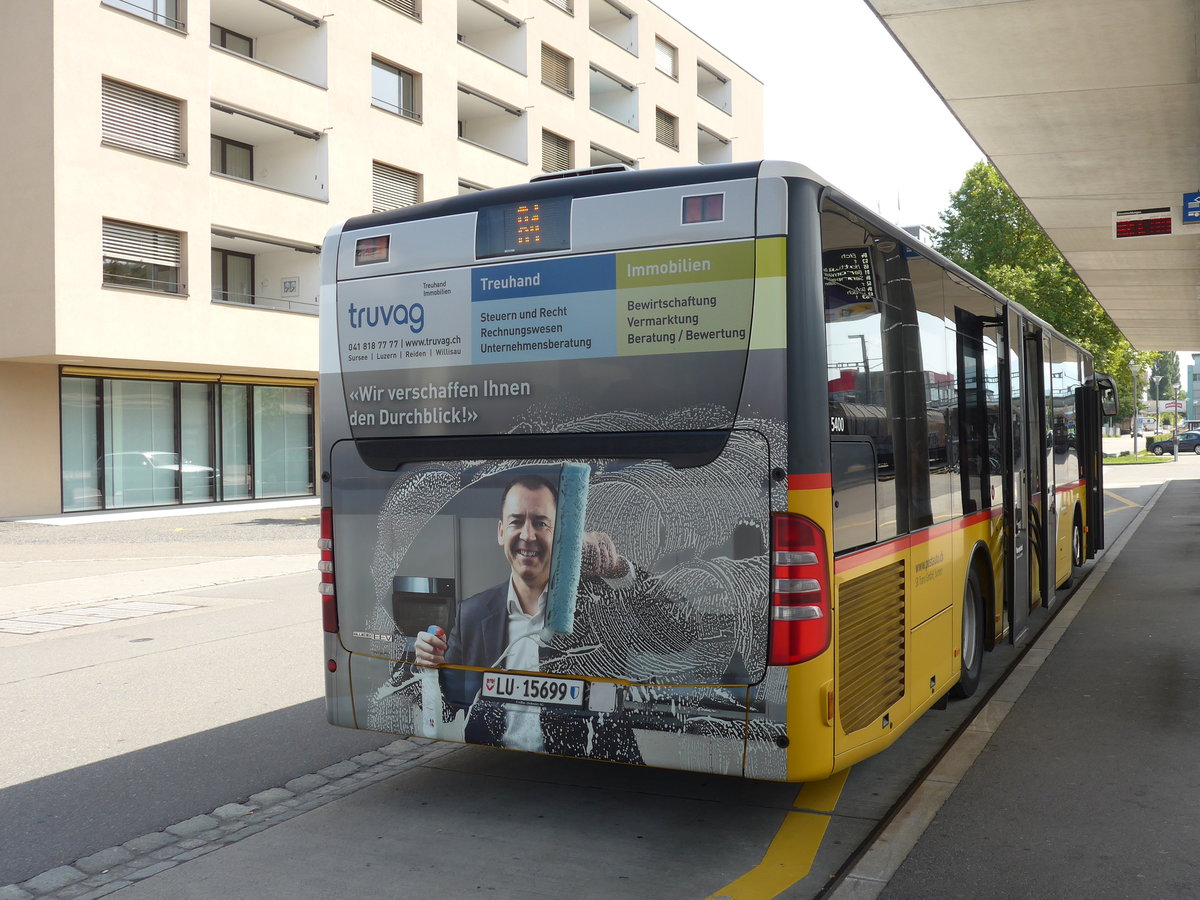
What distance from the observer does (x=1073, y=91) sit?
12.4 m

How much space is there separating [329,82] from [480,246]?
2643cm

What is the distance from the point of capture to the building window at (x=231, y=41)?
29.1 m

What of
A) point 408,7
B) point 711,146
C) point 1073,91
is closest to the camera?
point 1073,91

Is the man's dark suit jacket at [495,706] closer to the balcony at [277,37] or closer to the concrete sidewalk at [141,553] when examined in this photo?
the concrete sidewalk at [141,553]

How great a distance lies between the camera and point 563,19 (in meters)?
38.5

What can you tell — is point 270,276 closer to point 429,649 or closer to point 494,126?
point 494,126

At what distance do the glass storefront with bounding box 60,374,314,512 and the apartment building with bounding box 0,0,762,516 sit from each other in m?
0.05

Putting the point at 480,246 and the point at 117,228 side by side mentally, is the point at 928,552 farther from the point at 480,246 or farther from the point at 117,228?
the point at 117,228

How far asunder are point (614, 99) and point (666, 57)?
355 centimetres

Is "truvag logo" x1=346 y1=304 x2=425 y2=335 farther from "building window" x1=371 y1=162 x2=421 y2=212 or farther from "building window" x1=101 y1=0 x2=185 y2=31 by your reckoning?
"building window" x1=371 y1=162 x2=421 y2=212

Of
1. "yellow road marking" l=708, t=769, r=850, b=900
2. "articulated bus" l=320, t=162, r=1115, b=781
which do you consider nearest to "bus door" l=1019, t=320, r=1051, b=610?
"articulated bus" l=320, t=162, r=1115, b=781

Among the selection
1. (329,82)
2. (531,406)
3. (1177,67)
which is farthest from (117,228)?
(531,406)

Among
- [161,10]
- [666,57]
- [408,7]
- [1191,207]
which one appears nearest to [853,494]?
[1191,207]

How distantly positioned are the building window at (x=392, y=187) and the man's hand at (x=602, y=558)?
27273 millimetres
